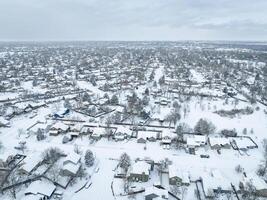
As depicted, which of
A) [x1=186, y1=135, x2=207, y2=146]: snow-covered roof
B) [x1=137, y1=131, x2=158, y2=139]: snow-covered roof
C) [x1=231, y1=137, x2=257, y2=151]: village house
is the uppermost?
[x1=186, y1=135, x2=207, y2=146]: snow-covered roof

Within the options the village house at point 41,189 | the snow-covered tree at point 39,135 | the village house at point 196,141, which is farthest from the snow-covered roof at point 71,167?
the village house at point 196,141

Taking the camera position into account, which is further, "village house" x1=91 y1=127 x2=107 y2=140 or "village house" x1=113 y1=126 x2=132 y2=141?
"village house" x1=91 y1=127 x2=107 y2=140

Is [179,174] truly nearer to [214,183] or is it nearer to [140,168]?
[214,183]

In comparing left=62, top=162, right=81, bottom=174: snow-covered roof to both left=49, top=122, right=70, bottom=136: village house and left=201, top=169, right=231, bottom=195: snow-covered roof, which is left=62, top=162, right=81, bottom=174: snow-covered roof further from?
left=201, top=169, right=231, bottom=195: snow-covered roof

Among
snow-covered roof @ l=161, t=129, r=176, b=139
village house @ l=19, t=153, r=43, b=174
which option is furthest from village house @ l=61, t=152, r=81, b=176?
snow-covered roof @ l=161, t=129, r=176, b=139

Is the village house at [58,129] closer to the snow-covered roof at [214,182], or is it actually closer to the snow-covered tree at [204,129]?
the snow-covered tree at [204,129]

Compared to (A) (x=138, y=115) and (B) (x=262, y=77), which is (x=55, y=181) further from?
(B) (x=262, y=77)

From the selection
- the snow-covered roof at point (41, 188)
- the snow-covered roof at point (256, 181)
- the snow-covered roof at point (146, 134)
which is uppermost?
the snow-covered roof at point (256, 181)

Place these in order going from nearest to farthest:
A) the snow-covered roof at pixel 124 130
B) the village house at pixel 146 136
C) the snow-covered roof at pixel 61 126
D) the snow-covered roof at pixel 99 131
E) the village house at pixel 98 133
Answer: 1. the village house at pixel 146 136
2. the village house at pixel 98 133
3. the snow-covered roof at pixel 99 131
4. the snow-covered roof at pixel 124 130
5. the snow-covered roof at pixel 61 126
